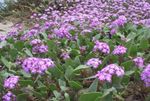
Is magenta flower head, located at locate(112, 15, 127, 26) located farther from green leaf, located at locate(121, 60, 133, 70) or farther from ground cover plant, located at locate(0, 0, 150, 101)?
green leaf, located at locate(121, 60, 133, 70)

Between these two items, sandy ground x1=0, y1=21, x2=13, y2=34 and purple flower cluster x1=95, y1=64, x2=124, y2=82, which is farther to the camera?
sandy ground x1=0, y1=21, x2=13, y2=34

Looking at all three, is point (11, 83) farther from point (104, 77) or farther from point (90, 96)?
point (104, 77)

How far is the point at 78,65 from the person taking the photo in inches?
154

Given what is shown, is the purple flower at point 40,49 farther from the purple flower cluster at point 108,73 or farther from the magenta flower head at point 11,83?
the purple flower cluster at point 108,73

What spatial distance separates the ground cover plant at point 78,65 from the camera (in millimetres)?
3244

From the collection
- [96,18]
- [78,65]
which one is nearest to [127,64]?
[78,65]

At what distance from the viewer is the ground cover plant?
128 inches

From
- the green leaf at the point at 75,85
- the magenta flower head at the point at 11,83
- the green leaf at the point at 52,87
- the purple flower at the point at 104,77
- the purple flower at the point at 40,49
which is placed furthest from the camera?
the purple flower at the point at 40,49

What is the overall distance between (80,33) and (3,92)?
5.70 ft

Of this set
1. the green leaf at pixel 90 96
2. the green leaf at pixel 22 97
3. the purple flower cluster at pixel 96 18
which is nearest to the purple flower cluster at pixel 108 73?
the green leaf at pixel 90 96

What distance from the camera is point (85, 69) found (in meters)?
3.65

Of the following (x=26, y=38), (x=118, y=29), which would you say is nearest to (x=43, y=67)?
(x=26, y=38)

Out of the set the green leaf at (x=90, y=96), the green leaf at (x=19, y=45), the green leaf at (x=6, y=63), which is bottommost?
the green leaf at (x=19, y=45)

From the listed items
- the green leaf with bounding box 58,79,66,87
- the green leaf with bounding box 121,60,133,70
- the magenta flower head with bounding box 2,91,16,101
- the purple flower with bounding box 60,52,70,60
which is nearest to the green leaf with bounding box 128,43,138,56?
the green leaf with bounding box 121,60,133,70
